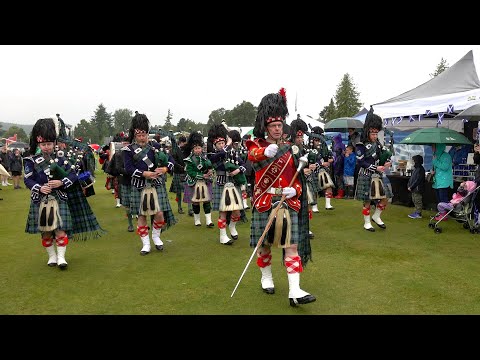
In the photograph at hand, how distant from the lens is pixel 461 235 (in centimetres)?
762

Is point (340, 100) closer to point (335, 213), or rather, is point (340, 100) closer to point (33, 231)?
point (335, 213)

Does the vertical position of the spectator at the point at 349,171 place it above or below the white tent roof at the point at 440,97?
below

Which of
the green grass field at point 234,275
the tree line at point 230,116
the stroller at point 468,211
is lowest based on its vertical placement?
the green grass field at point 234,275

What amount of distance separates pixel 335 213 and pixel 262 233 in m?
6.12

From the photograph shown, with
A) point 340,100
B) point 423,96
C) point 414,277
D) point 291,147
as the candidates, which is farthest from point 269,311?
point 340,100

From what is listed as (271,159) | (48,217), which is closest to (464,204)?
(271,159)

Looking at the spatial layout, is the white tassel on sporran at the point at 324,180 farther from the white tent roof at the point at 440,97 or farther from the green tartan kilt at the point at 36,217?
the green tartan kilt at the point at 36,217

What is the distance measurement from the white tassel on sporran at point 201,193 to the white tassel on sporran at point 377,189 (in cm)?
319

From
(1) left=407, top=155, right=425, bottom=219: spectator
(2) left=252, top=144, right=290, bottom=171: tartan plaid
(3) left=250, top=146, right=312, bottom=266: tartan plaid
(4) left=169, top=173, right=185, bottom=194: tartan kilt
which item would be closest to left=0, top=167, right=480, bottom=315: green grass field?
(3) left=250, top=146, right=312, bottom=266: tartan plaid

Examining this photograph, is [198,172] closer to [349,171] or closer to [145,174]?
[145,174]

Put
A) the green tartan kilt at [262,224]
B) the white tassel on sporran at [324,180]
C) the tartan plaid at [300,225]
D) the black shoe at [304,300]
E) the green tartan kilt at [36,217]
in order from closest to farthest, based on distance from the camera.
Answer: the black shoe at [304,300], the green tartan kilt at [262,224], the tartan plaid at [300,225], the green tartan kilt at [36,217], the white tassel on sporran at [324,180]

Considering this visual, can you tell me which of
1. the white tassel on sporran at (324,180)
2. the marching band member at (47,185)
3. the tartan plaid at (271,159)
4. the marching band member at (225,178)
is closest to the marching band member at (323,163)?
the white tassel on sporran at (324,180)

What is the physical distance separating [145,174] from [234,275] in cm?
212

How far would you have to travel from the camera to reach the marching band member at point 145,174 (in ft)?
21.1
